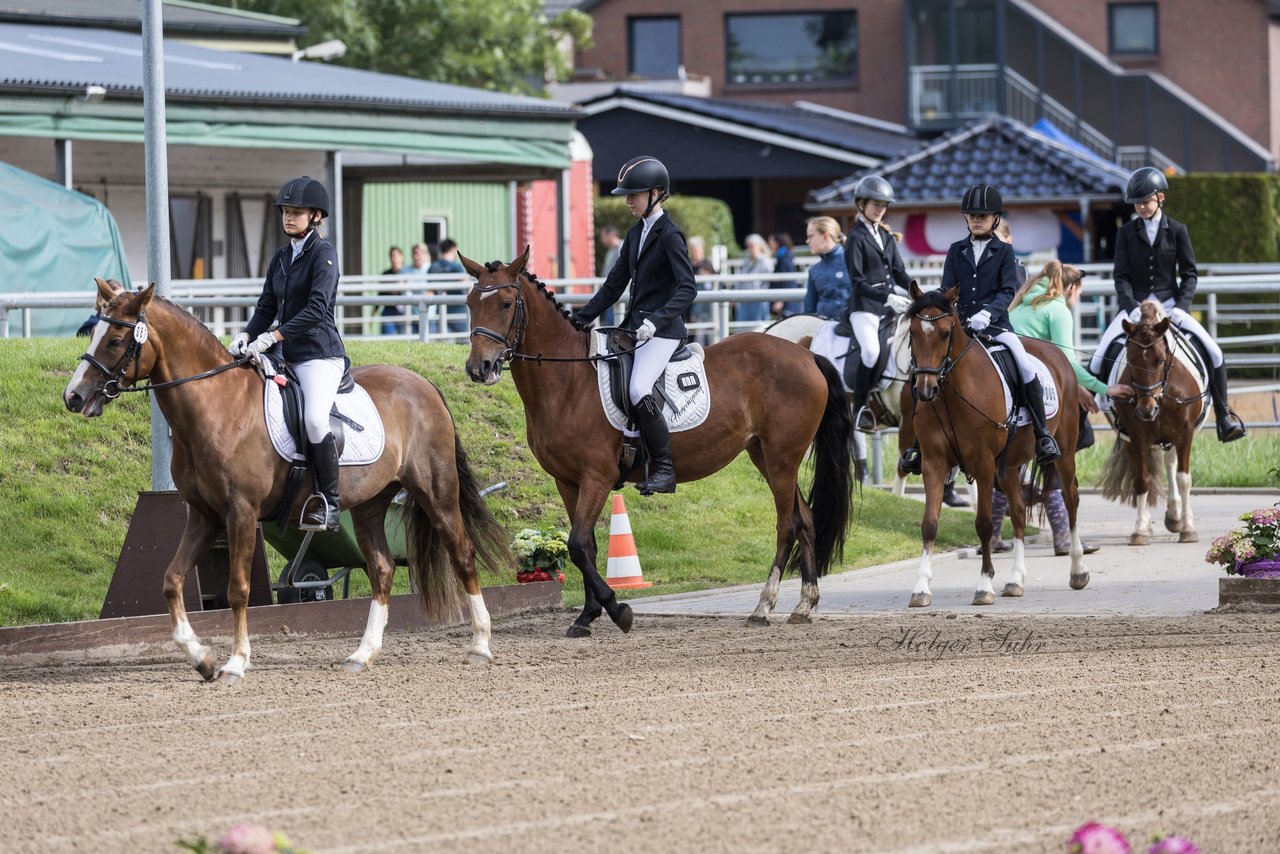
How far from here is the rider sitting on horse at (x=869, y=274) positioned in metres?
13.6

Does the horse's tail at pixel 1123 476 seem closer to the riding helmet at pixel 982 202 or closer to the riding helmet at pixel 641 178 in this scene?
the riding helmet at pixel 982 202

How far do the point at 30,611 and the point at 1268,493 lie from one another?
421 inches

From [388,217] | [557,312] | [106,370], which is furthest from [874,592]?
[388,217]

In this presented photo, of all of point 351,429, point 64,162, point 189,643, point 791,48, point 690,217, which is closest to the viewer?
point 189,643

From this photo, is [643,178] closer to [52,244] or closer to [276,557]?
[276,557]

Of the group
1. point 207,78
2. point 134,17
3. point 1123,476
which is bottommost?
point 1123,476

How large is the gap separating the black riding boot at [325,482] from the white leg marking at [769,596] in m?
2.74

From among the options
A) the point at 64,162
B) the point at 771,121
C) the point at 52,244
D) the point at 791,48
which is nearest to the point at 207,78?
the point at 64,162

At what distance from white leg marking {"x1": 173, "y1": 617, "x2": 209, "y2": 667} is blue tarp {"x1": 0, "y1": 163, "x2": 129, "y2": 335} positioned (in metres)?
9.91

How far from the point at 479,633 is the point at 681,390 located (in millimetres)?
1931

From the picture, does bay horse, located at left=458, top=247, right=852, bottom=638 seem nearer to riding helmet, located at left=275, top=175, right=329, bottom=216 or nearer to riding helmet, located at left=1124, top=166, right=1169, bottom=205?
riding helmet, located at left=275, top=175, right=329, bottom=216

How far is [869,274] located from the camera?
1395cm

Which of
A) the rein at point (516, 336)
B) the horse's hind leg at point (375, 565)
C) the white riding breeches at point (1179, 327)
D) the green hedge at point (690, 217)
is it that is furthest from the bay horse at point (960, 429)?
the green hedge at point (690, 217)

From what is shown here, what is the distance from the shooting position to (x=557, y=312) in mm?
10336
